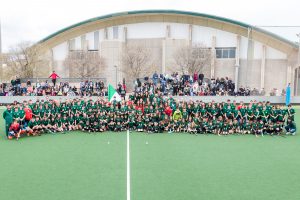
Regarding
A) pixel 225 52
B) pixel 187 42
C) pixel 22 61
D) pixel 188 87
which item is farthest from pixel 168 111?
pixel 225 52

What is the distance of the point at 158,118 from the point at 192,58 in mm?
26983

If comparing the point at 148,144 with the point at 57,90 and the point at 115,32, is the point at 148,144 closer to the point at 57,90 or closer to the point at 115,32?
the point at 57,90

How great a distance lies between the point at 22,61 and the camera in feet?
122

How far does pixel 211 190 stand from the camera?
22.6 feet

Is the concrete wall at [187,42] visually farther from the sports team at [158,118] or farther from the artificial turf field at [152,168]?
the artificial turf field at [152,168]

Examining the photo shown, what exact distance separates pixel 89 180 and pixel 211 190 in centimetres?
315

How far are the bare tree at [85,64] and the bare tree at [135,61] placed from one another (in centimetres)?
354

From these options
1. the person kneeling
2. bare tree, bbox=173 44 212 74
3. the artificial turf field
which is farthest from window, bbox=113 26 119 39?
the person kneeling

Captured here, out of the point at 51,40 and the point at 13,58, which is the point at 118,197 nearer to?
the point at 13,58

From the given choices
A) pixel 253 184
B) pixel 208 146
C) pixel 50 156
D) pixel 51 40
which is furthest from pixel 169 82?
pixel 51 40

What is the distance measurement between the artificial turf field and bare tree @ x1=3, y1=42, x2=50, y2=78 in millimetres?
26349

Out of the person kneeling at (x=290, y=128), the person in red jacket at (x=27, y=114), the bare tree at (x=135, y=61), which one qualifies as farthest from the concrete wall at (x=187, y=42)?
the person in red jacket at (x=27, y=114)

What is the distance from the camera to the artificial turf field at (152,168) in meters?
6.75

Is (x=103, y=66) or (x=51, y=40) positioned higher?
(x=51, y=40)
